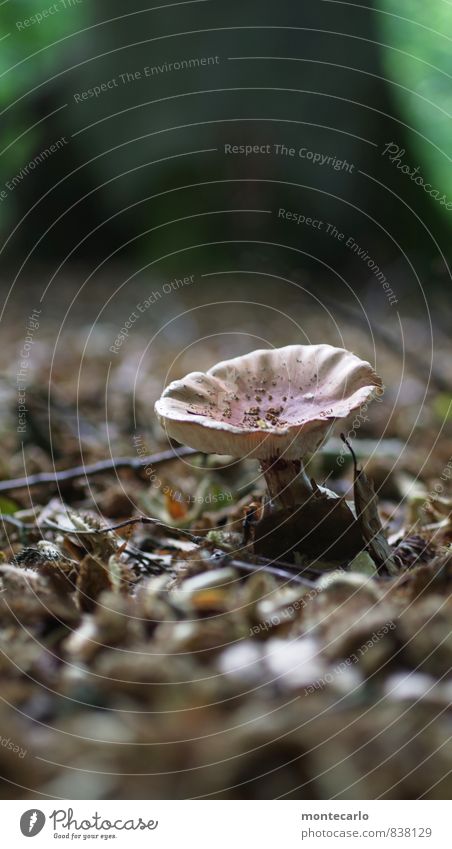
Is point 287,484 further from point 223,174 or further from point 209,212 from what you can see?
point 223,174

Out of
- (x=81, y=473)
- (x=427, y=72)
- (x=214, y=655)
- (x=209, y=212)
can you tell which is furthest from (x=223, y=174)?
(x=214, y=655)

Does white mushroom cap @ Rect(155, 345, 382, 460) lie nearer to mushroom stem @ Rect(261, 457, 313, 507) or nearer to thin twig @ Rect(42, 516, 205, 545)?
mushroom stem @ Rect(261, 457, 313, 507)

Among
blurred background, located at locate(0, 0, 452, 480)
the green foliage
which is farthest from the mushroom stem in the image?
the green foliage

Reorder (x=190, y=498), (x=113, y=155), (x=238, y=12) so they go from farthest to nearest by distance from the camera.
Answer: (x=113, y=155) < (x=238, y=12) < (x=190, y=498)

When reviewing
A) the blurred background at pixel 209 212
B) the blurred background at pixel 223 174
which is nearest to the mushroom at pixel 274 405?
the blurred background at pixel 209 212

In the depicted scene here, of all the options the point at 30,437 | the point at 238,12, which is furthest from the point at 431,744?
the point at 238,12

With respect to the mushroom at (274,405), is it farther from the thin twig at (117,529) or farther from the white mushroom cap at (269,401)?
the thin twig at (117,529)

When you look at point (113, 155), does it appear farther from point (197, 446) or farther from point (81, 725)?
point (81, 725)
